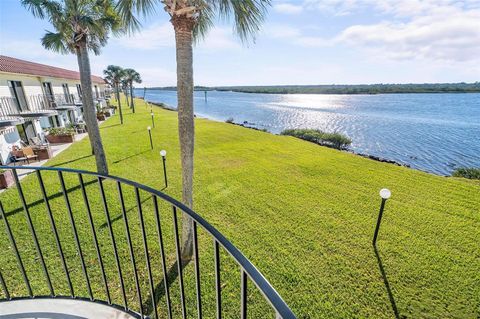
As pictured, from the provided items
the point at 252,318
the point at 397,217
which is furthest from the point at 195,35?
the point at 397,217

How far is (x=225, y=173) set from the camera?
10.1 metres

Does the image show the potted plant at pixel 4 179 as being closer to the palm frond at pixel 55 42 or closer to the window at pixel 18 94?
the palm frond at pixel 55 42

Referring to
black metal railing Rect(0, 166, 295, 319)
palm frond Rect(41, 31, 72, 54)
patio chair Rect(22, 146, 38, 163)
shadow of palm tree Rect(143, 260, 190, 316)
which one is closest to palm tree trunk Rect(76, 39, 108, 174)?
palm frond Rect(41, 31, 72, 54)

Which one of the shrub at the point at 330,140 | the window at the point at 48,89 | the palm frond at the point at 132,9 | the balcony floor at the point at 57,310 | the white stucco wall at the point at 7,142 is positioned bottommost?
the shrub at the point at 330,140

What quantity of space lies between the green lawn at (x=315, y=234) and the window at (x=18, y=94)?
5.63 meters

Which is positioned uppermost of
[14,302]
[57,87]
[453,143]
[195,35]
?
[195,35]

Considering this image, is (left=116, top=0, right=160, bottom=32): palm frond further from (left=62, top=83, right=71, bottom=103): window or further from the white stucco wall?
(left=62, top=83, right=71, bottom=103): window

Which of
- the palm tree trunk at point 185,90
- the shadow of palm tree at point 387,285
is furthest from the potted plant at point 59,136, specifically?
the shadow of palm tree at point 387,285

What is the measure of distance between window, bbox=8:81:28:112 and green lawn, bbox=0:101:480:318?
18.5ft

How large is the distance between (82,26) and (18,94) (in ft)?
29.6

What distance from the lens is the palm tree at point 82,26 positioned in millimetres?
8250

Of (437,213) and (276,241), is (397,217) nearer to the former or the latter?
(437,213)

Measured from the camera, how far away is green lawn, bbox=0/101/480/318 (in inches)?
161

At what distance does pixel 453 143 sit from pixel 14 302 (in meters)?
29.9
